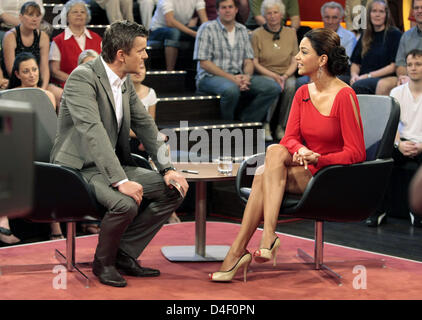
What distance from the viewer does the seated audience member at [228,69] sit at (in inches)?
248

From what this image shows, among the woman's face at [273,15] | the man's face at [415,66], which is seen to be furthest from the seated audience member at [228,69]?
the man's face at [415,66]

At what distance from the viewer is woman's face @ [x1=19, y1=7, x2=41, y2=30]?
5.35 m

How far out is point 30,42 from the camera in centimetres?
541

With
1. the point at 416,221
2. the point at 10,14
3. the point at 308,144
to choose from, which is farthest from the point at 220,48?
the point at 308,144

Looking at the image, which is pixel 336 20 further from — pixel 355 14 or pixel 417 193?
pixel 417 193

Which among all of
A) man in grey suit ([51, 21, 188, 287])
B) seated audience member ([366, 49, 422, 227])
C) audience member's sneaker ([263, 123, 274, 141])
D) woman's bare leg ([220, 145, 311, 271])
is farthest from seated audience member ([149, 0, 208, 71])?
woman's bare leg ([220, 145, 311, 271])

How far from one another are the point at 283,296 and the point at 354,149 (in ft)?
2.68

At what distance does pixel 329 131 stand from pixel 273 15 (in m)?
3.22

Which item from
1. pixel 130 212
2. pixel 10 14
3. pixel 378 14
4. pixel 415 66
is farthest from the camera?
pixel 378 14

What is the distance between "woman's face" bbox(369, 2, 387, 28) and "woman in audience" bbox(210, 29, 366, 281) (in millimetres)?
2640

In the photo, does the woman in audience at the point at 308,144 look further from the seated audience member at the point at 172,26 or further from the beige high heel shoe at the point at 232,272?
the seated audience member at the point at 172,26

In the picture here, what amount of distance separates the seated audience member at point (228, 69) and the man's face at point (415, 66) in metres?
1.58

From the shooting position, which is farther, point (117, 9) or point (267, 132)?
point (117, 9)

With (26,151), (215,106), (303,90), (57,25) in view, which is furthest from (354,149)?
(57,25)
